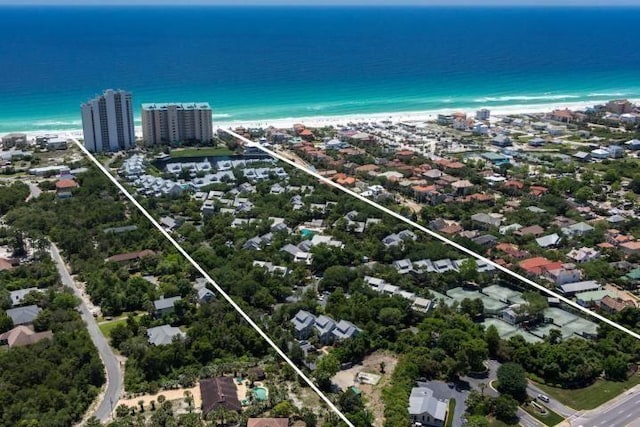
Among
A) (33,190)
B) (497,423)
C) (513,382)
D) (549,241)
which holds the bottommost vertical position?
(497,423)

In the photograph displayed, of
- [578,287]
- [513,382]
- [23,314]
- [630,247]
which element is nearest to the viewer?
[513,382]

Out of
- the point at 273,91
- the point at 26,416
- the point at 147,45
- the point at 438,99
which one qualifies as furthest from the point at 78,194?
the point at 147,45

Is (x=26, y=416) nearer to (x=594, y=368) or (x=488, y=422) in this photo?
(x=488, y=422)

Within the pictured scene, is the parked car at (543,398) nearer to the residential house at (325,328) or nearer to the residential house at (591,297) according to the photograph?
the residential house at (591,297)

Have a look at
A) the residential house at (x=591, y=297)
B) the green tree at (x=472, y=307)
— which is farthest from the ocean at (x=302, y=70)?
the residential house at (x=591, y=297)

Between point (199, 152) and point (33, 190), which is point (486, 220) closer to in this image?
point (199, 152)

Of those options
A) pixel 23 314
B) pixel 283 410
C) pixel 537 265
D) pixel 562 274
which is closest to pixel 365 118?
pixel 537 265
